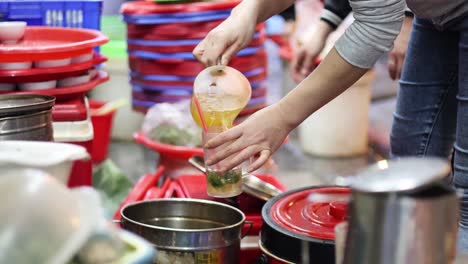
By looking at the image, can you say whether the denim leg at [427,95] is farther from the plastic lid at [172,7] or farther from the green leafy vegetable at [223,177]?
the plastic lid at [172,7]

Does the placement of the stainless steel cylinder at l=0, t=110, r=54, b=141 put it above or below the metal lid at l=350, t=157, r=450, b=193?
below

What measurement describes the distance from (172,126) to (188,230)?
1548 mm

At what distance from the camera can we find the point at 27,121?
1873 mm

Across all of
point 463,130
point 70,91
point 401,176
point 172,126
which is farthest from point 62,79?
point 401,176

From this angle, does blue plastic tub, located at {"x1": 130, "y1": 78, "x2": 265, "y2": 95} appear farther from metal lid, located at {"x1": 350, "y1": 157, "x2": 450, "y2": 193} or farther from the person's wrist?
metal lid, located at {"x1": 350, "y1": 157, "x2": 450, "y2": 193}

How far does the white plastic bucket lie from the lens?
472 centimetres

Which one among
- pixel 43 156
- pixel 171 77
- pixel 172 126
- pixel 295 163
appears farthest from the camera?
pixel 295 163

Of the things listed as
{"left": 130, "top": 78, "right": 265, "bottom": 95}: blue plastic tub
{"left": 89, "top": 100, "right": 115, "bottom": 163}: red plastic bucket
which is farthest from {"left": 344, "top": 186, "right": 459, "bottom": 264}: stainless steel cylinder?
{"left": 89, "top": 100, "right": 115, "bottom": 163}: red plastic bucket

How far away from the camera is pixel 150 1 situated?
140 inches

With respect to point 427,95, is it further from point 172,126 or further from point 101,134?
point 101,134

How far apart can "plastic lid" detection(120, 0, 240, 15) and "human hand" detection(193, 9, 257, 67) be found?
1.15 metres

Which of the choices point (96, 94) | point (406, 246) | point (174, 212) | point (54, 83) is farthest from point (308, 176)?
point (406, 246)

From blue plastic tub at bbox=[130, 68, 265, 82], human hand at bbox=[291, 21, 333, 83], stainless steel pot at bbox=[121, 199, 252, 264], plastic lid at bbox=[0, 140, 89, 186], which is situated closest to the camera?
plastic lid at bbox=[0, 140, 89, 186]

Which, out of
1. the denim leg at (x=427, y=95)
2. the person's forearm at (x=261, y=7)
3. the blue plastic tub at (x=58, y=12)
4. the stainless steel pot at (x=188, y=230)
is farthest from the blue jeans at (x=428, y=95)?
the blue plastic tub at (x=58, y=12)
